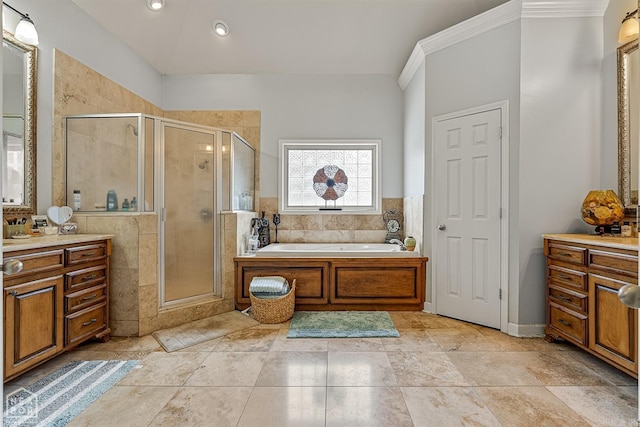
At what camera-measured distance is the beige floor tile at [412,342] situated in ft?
8.66

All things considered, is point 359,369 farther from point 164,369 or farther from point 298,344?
point 164,369

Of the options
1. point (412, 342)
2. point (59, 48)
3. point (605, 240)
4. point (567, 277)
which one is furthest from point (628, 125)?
point (59, 48)

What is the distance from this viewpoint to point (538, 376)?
87.7 inches

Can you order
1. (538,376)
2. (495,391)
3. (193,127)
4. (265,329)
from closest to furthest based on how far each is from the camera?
(495,391), (538,376), (265,329), (193,127)

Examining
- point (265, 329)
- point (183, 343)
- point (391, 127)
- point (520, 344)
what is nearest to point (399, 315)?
point (520, 344)

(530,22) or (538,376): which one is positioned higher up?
(530,22)

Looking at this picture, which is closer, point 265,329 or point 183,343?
point 183,343

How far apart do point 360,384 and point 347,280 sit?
4.82 ft

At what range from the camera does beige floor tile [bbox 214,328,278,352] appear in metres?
2.64

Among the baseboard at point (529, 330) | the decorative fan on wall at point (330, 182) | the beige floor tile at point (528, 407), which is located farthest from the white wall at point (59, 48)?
the baseboard at point (529, 330)

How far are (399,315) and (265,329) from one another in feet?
4.18

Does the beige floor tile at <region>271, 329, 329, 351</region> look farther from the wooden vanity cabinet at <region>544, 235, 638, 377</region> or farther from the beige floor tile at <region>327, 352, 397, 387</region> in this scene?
the wooden vanity cabinet at <region>544, 235, 638, 377</region>

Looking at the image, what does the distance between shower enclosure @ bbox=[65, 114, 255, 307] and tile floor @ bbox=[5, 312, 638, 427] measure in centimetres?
69

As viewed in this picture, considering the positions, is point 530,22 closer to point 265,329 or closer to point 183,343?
point 265,329
